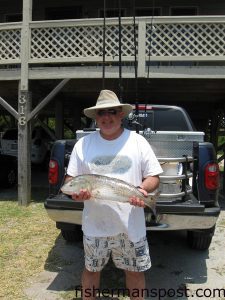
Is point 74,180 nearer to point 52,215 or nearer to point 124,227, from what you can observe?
point 124,227

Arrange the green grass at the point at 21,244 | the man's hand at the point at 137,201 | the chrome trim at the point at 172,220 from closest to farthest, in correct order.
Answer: the man's hand at the point at 137,201
the chrome trim at the point at 172,220
the green grass at the point at 21,244

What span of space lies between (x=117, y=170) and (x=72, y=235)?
115 inches

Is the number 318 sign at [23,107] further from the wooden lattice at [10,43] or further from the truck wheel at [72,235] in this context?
the truck wheel at [72,235]

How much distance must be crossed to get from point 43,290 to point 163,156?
1.87 metres

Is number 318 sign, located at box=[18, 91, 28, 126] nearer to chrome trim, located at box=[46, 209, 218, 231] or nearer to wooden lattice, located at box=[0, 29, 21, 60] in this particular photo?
wooden lattice, located at box=[0, 29, 21, 60]

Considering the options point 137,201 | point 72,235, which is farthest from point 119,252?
point 72,235

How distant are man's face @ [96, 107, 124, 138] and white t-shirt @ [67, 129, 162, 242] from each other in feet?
0.19

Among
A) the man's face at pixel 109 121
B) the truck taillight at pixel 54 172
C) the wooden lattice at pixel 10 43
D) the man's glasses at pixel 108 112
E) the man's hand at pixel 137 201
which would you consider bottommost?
the truck taillight at pixel 54 172

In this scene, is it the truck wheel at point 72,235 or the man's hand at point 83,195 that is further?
the truck wheel at point 72,235

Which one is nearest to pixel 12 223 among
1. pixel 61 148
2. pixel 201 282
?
pixel 61 148

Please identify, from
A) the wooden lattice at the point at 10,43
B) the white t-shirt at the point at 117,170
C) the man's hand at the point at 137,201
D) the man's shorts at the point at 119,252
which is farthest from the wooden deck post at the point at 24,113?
the man's hand at the point at 137,201

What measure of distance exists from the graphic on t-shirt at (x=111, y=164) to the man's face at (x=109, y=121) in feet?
0.60

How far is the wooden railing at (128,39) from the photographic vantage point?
8469mm

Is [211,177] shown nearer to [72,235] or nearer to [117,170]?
[117,170]
